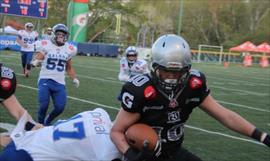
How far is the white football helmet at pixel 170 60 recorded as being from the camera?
10.8 feet

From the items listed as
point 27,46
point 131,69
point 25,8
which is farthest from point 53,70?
point 25,8

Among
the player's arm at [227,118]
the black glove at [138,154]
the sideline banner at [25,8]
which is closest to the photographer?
the black glove at [138,154]

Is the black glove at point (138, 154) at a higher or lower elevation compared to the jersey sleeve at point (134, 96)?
lower

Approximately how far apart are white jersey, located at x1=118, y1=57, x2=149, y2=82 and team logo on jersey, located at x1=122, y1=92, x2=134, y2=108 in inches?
238

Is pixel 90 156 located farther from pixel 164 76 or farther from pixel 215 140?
pixel 215 140

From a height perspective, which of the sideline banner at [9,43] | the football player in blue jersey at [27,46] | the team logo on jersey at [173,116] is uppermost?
the team logo on jersey at [173,116]

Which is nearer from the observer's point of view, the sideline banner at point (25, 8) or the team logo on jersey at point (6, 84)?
the team logo on jersey at point (6, 84)

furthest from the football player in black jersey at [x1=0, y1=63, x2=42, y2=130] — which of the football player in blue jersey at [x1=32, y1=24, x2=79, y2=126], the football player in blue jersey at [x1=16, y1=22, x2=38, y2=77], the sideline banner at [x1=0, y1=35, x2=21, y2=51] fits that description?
the sideline banner at [x1=0, y1=35, x2=21, y2=51]

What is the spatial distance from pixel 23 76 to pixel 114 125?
12.7 m

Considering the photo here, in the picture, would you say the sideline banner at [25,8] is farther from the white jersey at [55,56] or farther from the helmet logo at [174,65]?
the helmet logo at [174,65]

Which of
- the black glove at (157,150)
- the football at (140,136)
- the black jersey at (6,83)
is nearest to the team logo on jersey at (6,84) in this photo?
the black jersey at (6,83)

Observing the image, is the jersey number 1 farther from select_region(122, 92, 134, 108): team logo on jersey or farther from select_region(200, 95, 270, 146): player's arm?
select_region(200, 95, 270, 146): player's arm

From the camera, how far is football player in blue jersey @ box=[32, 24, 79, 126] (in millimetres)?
7715

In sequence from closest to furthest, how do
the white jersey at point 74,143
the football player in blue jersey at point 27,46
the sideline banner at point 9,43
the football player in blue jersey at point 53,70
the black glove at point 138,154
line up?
the black glove at point 138,154, the white jersey at point 74,143, the football player in blue jersey at point 53,70, the football player in blue jersey at point 27,46, the sideline banner at point 9,43
